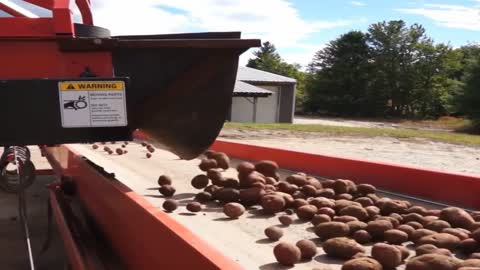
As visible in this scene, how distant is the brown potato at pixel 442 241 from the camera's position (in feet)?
6.23

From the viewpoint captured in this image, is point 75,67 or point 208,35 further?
point 208,35

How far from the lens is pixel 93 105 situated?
2064 millimetres

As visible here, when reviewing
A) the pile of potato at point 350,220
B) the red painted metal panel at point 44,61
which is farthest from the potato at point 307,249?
the red painted metal panel at point 44,61

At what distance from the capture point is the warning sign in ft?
6.66

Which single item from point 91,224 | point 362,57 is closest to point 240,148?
point 91,224

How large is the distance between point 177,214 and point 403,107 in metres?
44.5

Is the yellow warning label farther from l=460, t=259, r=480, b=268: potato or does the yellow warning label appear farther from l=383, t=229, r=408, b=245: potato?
l=460, t=259, r=480, b=268: potato

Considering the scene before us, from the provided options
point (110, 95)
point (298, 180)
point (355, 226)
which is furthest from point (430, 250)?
point (110, 95)

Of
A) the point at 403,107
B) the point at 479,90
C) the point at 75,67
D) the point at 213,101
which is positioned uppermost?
the point at 75,67

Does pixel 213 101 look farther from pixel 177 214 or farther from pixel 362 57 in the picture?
pixel 362 57

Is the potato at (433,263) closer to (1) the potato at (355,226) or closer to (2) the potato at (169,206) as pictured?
(1) the potato at (355,226)

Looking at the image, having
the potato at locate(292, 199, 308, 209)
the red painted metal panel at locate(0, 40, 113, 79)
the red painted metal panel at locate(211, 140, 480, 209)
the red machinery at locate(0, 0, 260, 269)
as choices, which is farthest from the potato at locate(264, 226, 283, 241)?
the red painted metal panel at locate(211, 140, 480, 209)

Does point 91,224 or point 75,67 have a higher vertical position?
point 75,67

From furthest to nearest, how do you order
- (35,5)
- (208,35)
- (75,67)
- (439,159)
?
1. (439,159)
2. (35,5)
3. (208,35)
4. (75,67)
